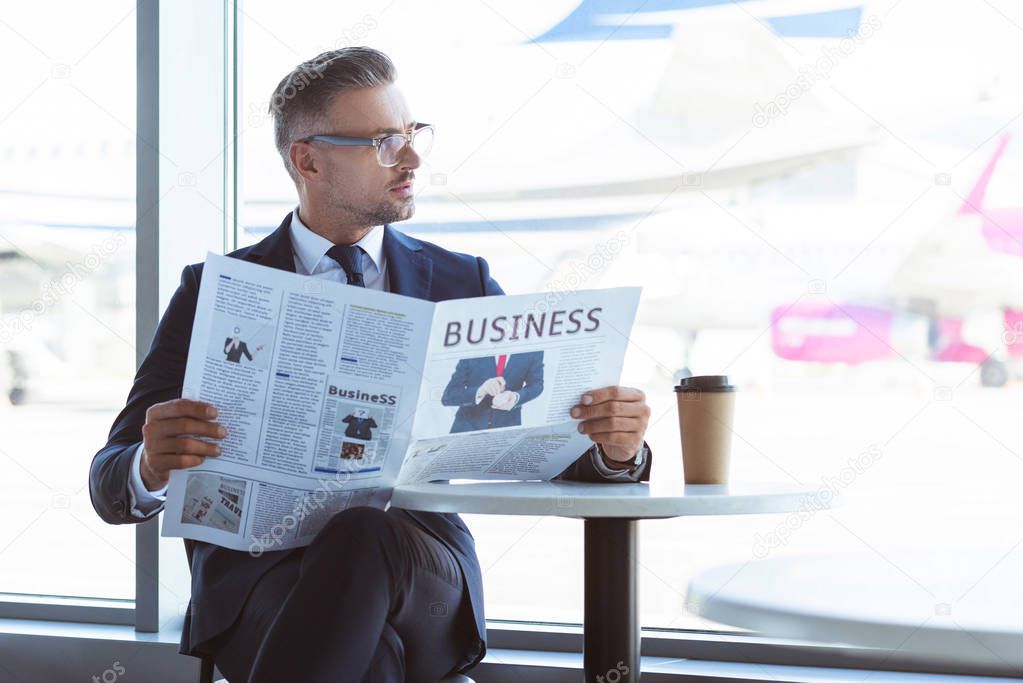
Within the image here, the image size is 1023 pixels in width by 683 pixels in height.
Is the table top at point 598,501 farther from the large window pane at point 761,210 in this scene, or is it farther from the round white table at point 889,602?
the large window pane at point 761,210

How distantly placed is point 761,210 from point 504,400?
48.5 inches

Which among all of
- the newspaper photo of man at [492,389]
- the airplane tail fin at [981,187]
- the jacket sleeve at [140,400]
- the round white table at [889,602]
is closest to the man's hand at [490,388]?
the newspaper photo of man at [492,389]

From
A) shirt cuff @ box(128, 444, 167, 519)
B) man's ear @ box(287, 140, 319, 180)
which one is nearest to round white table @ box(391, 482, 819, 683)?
shirt cuff @ box(128, 444, 167, 519)

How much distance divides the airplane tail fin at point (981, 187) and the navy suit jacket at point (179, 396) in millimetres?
1078

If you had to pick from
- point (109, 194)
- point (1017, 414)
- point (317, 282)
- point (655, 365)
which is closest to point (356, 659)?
point (317, 282)

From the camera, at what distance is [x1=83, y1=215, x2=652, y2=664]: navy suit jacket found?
1.34m

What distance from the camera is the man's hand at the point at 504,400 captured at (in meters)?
1.22

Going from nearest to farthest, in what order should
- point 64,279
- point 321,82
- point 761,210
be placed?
point 321,82 < point 761,210 < point 64,279

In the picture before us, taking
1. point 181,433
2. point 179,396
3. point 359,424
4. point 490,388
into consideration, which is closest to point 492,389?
point 490,388

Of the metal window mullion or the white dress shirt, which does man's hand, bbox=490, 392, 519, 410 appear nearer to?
the white dress shirt

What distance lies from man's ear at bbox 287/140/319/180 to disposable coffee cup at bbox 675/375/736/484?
2.63 feet

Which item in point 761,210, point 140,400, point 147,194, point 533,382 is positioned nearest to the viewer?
point 533,382

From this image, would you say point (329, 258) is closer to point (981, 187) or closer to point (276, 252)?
point (276, 252)

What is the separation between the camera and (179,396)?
1.59 meters
